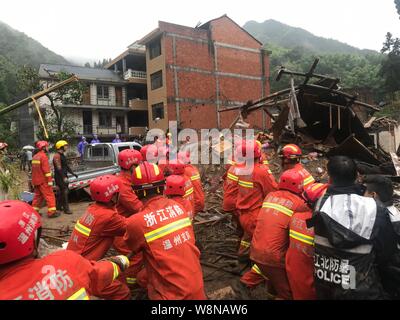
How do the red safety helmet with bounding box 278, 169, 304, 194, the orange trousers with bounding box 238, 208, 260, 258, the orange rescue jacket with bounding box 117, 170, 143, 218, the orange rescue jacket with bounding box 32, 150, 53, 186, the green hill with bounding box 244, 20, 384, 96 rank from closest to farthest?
1. the red safety helmet with bounding box 278, 169, 304, 194
2. the orange rescue jacket with bounding box 117, 170, 143, 218
3. the orange trousers with bounding box 238, 208, 260, 258
4. the orange rescue jacket with bounding box 32, 150, 53, 186
5. the green hill with bounding box 244, 20, 384, 96

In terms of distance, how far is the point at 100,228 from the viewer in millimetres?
3307

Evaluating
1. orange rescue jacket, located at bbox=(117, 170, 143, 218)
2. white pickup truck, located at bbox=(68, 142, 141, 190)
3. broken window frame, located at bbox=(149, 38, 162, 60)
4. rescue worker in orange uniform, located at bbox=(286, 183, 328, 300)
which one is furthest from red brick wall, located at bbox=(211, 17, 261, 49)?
rescue worker in orange uniform, located at bbox=(286, 183, 328, 300)

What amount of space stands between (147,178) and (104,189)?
598 mm

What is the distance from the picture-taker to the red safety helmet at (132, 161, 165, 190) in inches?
118

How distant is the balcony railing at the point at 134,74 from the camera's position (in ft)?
101

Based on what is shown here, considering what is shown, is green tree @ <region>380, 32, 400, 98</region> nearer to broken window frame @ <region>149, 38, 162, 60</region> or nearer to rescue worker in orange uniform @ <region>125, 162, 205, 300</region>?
broken window frame @ <region>149, 38, 162, 60</region>

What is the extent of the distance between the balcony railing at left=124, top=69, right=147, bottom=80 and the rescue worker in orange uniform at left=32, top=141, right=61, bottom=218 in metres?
24.4

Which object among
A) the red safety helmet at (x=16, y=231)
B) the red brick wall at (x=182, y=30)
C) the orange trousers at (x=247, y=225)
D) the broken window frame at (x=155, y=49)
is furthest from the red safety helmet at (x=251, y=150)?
the broken window frame at (x=155, y=49)

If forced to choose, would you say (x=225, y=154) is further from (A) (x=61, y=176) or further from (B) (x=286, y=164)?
(B) (x=286, y=164)

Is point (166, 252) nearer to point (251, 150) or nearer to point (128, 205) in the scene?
point (128, 205)

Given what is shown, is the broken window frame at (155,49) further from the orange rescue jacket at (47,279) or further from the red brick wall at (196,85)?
the orange rescue jacket at (47,279)

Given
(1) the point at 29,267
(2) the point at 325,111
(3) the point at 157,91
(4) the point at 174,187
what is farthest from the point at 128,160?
(3) the point at 157,91

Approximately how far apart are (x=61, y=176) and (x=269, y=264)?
6.34 meters

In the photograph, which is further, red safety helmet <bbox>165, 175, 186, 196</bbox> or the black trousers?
the black trousers
